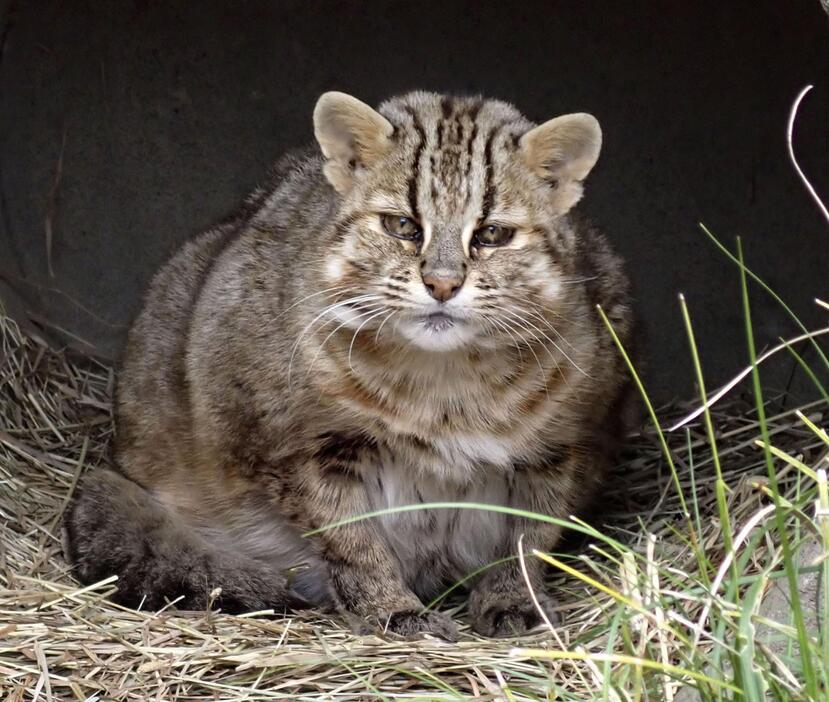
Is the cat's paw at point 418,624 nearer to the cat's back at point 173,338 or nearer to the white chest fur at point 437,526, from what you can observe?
the white chest fur at point 437,526

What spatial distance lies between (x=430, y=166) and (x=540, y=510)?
123 centimetres

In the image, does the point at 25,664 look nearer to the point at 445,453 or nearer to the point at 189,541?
the point at 189,541

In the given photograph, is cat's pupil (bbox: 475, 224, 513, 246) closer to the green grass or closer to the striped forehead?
the striped forehead

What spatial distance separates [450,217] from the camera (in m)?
3.75

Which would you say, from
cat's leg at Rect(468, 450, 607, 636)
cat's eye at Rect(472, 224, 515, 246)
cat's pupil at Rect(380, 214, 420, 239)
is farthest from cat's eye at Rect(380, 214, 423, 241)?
cat's leg at Rect(468, 450, 607, 636)

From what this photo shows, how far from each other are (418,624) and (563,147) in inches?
61.2

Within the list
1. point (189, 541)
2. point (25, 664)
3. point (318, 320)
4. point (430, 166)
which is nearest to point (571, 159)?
point (430, 166)

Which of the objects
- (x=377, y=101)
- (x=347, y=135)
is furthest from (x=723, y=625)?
(x=377, y=101)

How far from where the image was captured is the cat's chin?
12.0ft

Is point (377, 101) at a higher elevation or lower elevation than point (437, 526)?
higher

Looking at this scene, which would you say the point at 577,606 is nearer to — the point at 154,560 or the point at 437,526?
the point at 437,526

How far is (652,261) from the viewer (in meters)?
5.95

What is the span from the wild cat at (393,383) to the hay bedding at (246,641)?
193 millimetres

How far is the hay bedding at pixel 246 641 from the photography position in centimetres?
343
